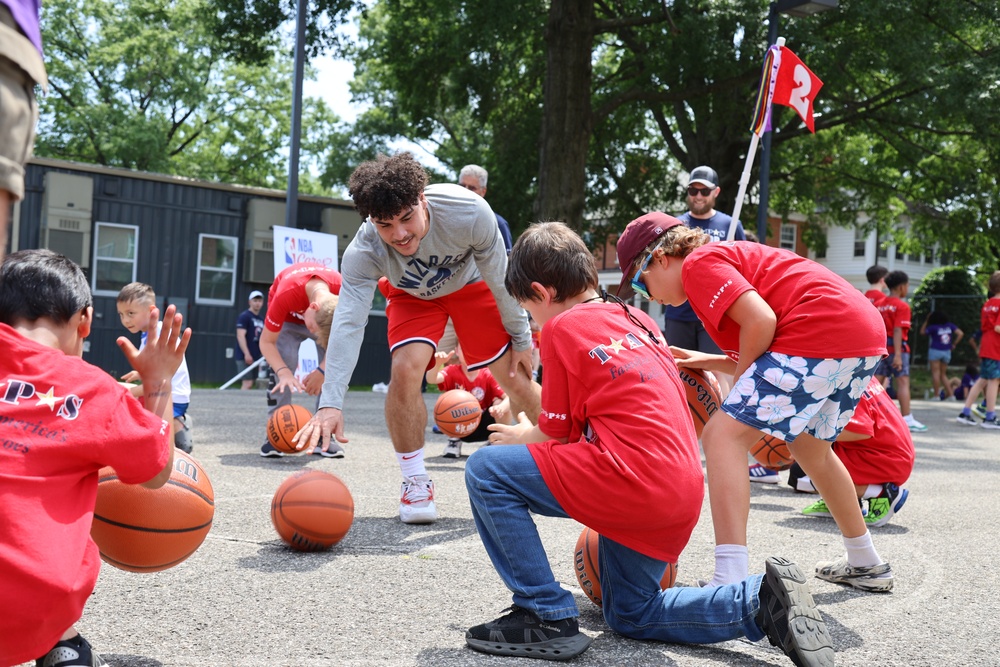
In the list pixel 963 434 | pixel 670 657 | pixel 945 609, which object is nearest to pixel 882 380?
pixel 963 434

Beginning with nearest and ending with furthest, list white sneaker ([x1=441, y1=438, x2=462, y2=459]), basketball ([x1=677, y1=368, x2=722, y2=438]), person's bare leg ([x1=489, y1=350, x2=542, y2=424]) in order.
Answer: basketball ([x1=677, y1=368, x2=722, y2=438])
person's bare leg ([x1=489, y1=350, x2=542, y2=424])
white sneaker ([x1=441, y1=438, x2=462, y2=459])

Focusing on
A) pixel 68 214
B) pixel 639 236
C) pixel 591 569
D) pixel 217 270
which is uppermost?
pixel 68 214

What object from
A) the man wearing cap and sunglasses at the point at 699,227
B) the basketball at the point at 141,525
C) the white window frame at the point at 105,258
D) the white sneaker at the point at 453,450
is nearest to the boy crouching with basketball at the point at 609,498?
the basketball at the point at 141,525

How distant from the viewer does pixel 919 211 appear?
2645 cm

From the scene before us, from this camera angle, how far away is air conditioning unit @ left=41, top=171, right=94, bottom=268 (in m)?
20.0

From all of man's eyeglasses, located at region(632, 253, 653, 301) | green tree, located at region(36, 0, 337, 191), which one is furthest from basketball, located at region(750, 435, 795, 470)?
green tree, located at region(36, 0, 337, 191)

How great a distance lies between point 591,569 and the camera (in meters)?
3.69

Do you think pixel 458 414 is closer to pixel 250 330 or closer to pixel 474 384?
pixel 474 384

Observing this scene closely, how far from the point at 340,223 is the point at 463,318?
17.9m

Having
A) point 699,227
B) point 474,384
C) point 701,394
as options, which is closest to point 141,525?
point 701,394

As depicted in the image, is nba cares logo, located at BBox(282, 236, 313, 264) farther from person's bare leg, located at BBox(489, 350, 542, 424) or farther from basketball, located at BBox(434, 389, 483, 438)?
person's bare leg, located at BBox(489, 350, 542, 424)

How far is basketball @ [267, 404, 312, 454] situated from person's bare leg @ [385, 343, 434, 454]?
8.41 ft

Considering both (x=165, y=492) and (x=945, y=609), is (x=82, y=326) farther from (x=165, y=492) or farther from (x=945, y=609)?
(x=945, y=609)

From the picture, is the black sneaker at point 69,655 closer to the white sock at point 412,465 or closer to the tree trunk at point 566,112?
the white sock at point 412,465
